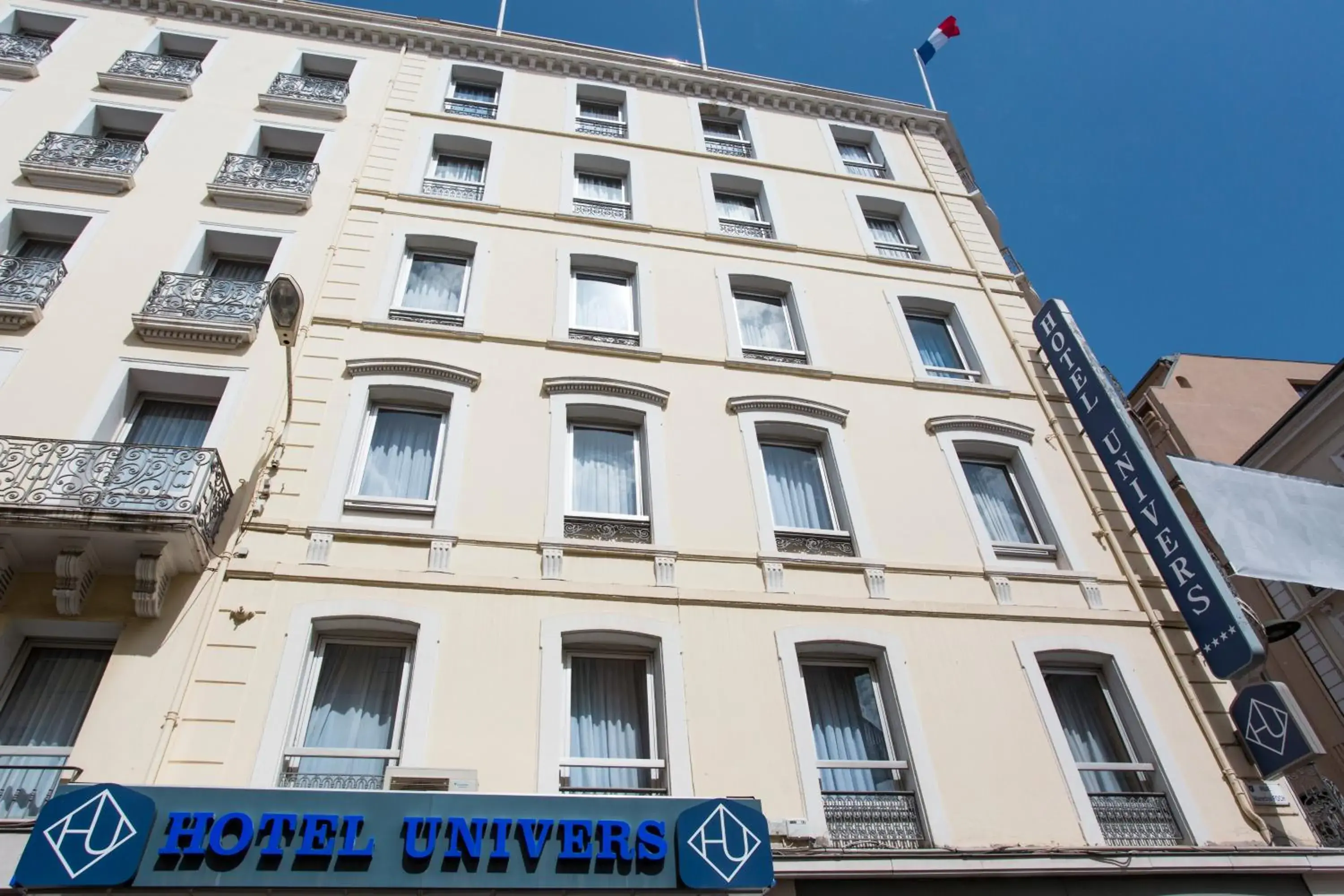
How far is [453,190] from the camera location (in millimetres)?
15086

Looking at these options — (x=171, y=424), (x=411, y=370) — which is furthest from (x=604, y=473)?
(x=171, y=424)

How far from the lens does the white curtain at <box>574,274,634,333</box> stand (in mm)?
13367

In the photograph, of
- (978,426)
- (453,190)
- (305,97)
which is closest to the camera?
(978,426)

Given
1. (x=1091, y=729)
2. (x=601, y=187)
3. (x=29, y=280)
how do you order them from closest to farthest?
1. (x=1091, y=729)
2. (x=29, y=280)
3. (x=601, y=187)

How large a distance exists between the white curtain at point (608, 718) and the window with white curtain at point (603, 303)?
5.68 meters

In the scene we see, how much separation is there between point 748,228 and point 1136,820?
11.5m

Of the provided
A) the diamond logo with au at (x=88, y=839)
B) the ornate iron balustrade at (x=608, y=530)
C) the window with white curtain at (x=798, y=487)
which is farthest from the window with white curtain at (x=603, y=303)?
the diamond logo with au at (x=88, y=839)

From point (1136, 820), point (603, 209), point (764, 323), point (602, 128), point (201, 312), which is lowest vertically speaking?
point (1136, 820)

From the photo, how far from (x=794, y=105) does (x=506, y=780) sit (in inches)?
667

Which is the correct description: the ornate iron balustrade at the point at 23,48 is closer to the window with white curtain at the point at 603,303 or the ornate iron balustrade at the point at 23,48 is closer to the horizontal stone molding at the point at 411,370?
the horizontal stone molding at the point at 411,370

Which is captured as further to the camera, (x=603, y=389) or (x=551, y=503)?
(x=603, y=389)

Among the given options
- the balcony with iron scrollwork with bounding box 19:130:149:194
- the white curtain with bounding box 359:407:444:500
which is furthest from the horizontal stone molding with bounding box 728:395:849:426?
the balcony with iron scrollwork with bounding box 19:130:149:194

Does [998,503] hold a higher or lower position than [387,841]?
higher

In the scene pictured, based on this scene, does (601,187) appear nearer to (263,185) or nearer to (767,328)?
(767,328)
